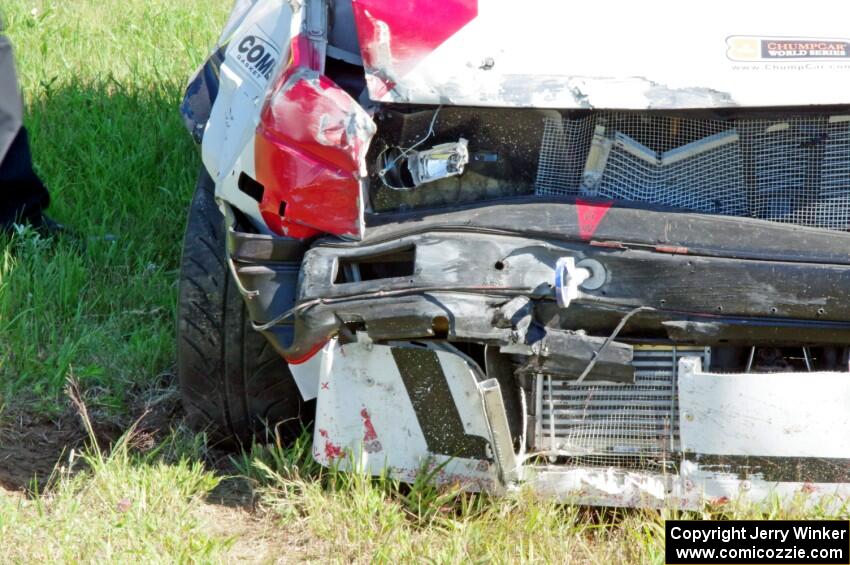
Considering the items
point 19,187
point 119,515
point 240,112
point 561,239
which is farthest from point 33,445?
point 561,239

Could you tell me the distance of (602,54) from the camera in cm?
268

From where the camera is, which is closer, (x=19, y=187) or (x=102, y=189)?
(x=19, y=187)

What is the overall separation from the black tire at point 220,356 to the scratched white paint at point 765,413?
1.18 metres

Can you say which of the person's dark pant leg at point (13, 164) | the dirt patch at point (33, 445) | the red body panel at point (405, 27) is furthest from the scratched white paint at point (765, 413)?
the person's dark pant leg at point (13, 164)

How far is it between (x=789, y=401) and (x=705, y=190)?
544 millimetres

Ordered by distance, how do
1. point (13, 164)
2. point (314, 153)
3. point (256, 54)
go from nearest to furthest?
point (314, 153) < point (256, 54) < point (13, 164)

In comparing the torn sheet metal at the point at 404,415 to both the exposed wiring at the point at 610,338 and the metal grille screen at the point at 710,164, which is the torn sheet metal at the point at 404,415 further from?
the metal grille screen at the point at 710,164

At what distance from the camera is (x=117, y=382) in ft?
12.4

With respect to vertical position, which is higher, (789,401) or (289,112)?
(289,112)

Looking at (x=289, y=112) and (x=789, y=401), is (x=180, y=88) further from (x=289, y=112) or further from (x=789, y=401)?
(x=789, y=401)

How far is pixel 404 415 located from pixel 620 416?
0.53 meters

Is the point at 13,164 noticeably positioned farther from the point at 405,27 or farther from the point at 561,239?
the point at 561,239

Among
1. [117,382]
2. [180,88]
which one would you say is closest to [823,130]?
[117,382]

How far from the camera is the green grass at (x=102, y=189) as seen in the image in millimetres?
3891
